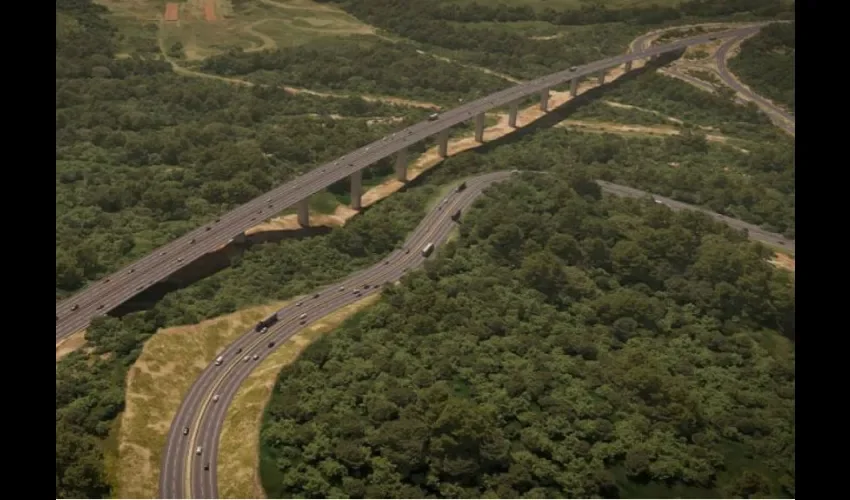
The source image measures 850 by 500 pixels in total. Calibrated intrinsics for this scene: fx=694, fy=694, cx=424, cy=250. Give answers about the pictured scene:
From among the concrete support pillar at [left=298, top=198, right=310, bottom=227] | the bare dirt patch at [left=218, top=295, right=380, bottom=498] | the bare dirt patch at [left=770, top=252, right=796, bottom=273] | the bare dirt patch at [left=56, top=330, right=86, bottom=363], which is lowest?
the bare dirt patch at [left=218, top=295, right=380, bottom=498]

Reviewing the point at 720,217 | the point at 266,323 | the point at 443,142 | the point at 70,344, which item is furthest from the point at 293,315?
the point at 720,217

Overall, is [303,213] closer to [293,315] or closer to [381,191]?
[381,191]

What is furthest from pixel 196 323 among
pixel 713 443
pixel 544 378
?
pixel 713 443

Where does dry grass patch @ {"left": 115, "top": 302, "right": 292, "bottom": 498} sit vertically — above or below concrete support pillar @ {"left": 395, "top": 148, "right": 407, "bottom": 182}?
below

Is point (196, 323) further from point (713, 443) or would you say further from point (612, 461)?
point (713, 443)

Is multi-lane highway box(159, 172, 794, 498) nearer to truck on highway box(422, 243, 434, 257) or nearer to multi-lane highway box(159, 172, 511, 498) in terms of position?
multi-lane highway box(159, 172, 511, 498)

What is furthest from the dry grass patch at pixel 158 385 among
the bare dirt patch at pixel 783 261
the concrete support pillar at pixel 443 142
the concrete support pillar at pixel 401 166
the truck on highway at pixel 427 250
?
the bare dirt patch at pixel 783 261

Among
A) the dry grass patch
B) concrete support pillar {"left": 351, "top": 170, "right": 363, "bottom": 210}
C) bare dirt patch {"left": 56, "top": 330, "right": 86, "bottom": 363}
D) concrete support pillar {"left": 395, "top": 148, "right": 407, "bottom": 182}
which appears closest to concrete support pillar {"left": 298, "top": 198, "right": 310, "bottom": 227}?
concrete support pillar {"left": 351, "top": 170, "right": 363, "bottom": 210}
